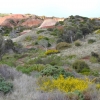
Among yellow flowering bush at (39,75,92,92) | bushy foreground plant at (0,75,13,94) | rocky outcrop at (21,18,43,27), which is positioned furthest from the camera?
rocky outcrop at (21,18,43,27)

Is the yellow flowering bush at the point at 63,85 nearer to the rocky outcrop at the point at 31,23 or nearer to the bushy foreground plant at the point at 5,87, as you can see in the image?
the bushy foreground plant at the point at 5,87

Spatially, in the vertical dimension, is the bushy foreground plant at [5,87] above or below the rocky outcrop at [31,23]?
above

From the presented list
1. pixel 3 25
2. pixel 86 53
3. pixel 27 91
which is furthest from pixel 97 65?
pixel 3 25

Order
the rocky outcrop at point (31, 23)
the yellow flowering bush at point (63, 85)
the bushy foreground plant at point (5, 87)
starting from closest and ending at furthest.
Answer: the bushy foreground plant at point (5, 87) → the yellow flowering bush at point (63, 85) → the rocky outcrop at point (31, 23)

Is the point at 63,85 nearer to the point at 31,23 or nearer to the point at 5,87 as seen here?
the point at 5,87

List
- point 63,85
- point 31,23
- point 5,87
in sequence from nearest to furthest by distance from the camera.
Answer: point 5,87 → point 63,85 → point 31,23

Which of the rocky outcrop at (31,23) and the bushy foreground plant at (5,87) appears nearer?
the bushy foreground plant at (5,87)

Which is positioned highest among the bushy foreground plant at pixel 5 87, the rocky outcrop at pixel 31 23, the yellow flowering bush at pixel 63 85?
the yellow flowering bush at pixel 63 85

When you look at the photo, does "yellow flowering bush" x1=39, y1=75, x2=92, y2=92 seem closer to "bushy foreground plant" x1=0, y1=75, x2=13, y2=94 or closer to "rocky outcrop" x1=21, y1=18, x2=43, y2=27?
"bushy foreground plant" x1=0, y1=75, x2=13, y2=94

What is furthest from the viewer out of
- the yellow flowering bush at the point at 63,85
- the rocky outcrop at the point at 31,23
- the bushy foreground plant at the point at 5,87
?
the rocky outcrop at the point at 31,23

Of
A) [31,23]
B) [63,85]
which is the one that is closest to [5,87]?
[63,85]

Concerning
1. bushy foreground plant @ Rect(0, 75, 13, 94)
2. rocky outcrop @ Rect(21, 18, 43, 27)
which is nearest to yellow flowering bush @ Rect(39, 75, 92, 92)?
bushy foreground plant @ Rect(0, 75, 13, 94)

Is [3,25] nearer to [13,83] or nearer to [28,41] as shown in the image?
[28,41]

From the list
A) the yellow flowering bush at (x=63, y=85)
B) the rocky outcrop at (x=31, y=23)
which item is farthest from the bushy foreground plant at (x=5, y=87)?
the rocky outcrop at (x=31, y=23)
